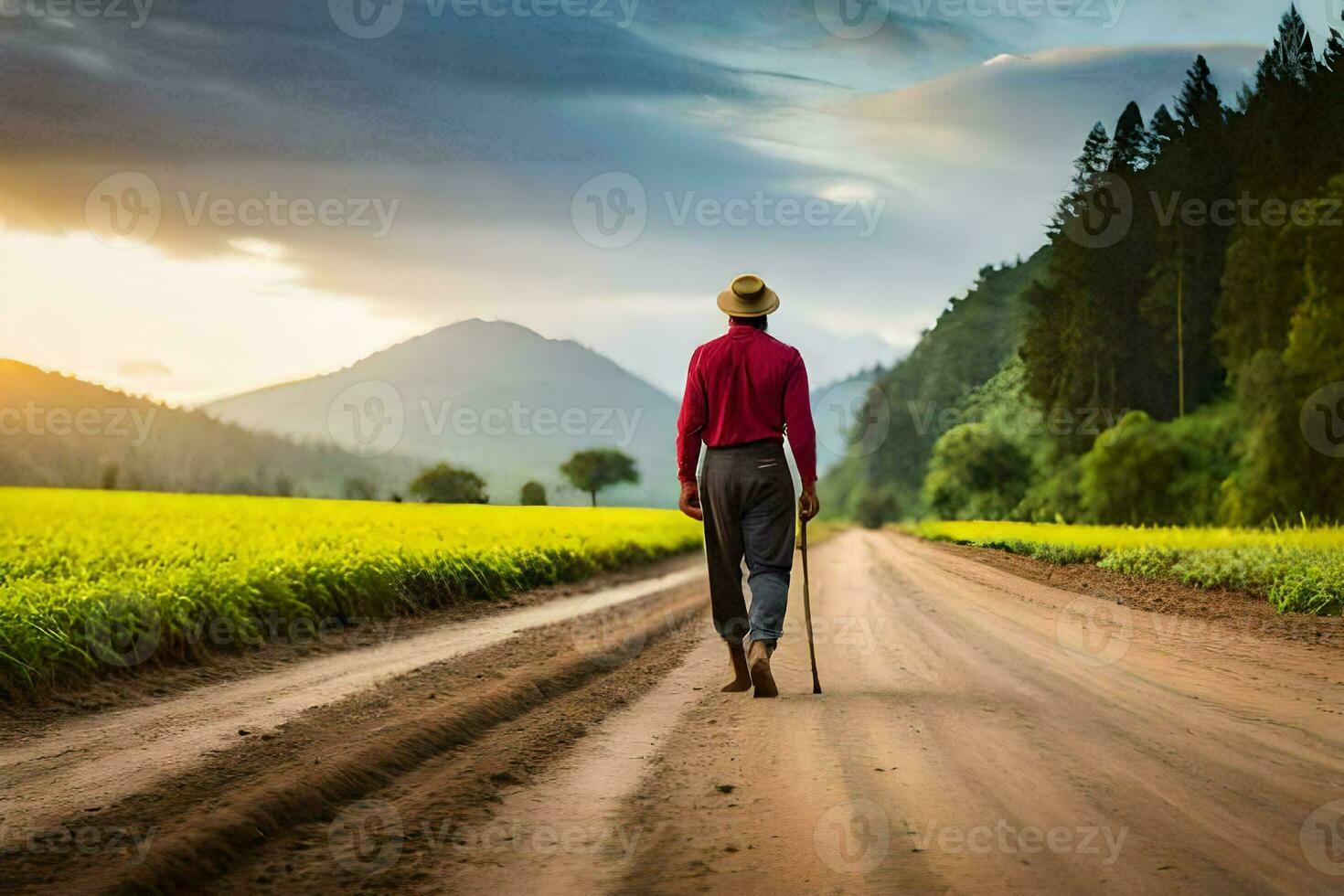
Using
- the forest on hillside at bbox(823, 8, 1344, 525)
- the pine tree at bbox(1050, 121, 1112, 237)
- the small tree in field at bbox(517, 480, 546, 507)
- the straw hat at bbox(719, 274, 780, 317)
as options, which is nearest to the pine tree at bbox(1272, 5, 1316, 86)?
the forest on hillside at bbox(823, 8, 1344, 525)

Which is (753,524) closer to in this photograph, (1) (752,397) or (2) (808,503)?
(2) (808,503)

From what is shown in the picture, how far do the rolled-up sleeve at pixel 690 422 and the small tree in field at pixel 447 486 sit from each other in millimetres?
23335

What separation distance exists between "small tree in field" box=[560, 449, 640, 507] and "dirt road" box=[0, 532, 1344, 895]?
52.2 m

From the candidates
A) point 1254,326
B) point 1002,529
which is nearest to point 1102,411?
point 1254,326

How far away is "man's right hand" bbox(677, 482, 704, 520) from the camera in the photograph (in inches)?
263

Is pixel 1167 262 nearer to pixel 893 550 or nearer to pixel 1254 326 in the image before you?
pixel 1254 326

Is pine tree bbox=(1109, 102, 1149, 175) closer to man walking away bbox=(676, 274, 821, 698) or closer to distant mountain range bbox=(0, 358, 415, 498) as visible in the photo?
distant mountain range bbox=(0, 358, 415, 498)

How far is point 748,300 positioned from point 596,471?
54388 millimetres

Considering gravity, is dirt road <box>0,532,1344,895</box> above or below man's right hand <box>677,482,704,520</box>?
below

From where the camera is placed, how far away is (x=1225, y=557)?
1453cm

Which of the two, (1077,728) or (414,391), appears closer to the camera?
(1077,728)

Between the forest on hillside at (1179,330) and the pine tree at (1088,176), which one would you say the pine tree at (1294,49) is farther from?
the pine tree at (1088,176)

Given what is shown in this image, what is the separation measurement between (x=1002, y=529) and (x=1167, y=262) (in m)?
14.6

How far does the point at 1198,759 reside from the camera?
4621 millimetres
